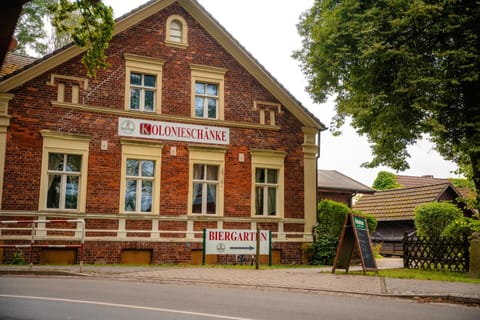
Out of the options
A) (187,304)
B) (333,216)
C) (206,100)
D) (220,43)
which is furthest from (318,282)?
(220,43)

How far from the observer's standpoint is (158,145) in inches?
750

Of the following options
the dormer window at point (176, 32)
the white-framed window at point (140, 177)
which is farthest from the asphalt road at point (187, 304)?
the dormer window at point (176, 32)

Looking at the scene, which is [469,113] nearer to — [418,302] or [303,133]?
[303,133]

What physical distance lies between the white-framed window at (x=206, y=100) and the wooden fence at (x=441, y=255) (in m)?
8.70

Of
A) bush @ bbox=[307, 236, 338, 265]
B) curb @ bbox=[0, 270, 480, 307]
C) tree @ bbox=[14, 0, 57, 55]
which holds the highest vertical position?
tree @ bbox=[14, 0, 57, 55]

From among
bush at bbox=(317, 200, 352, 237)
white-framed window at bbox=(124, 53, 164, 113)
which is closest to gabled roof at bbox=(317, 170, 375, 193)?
bush at bbox=(317, 200, 352, 237)

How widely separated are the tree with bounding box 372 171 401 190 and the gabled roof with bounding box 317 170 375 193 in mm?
19638

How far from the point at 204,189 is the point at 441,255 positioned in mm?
8658

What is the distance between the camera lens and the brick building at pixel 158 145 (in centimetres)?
1734

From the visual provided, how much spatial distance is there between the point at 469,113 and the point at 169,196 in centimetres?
1060

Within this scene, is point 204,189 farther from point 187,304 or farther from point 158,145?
point 187,304

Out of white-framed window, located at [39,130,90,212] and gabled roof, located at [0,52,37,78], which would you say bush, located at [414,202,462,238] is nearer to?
white-framed window, located at [39,130,90,212]

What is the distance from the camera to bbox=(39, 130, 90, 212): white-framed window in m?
17.4

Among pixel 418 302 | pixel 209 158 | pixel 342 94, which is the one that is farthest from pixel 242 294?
pixel 342 94
